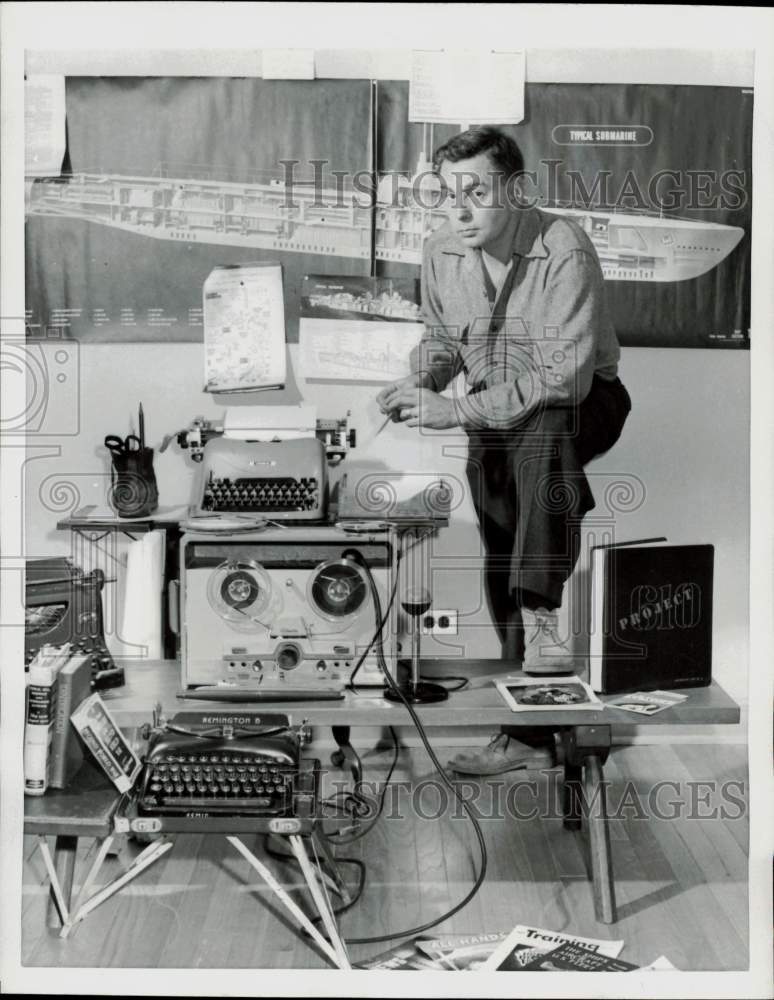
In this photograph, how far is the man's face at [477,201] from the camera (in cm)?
365

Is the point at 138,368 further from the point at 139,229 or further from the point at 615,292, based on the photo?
the point at 615,292

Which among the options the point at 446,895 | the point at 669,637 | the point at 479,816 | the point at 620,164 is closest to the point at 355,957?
the point at 446,895

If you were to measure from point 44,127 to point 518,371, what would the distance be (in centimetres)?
172

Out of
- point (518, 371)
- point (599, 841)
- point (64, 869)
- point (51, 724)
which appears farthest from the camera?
point (518, 371)

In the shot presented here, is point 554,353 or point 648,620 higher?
point 554,353

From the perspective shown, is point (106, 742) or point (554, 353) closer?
point (106, 742)

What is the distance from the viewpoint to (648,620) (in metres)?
3.51

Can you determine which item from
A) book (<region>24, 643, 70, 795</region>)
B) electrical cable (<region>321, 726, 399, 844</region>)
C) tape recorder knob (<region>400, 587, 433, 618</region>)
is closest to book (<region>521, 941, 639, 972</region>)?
electrical cable (<region>321, 726, 399, 844</region>)

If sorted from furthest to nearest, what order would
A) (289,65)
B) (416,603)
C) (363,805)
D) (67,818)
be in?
(363,805) → (289,65) → (416,603) → (67,818)

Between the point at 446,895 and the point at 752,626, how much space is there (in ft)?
4.00

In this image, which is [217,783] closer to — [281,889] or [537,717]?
[281,889]

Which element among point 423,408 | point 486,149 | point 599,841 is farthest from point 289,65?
point 599,841

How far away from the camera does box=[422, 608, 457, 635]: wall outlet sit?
155 inches

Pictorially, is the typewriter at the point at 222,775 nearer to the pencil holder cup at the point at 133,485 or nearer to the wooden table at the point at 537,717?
the wooden table at the point at 537,717
